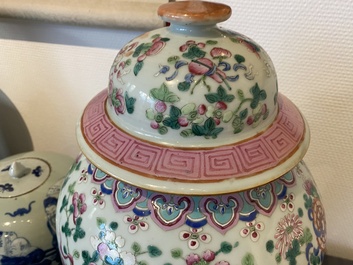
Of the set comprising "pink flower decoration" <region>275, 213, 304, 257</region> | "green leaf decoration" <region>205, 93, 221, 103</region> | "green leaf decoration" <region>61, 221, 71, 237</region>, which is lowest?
"green leaf decoration" <region>61, 221, 71, 237</region>

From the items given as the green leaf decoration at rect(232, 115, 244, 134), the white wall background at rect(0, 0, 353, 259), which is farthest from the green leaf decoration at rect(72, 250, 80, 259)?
the white wall background at rect(0, 0, 353, 259)

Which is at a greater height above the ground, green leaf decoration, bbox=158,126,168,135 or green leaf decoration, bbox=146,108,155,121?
green leaf decoration, bbox=146,108,155,121

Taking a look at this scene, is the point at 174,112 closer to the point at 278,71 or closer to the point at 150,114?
the point at 150,114

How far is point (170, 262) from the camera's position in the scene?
40 centimetres

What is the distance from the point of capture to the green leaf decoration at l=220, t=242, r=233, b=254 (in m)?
0.40

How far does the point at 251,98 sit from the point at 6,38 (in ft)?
2.01

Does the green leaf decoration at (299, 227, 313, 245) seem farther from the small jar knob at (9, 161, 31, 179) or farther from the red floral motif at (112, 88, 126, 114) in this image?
the small jar knob at (9, 161, 31, 179)

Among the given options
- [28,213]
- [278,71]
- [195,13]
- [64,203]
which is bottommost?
[28,213]

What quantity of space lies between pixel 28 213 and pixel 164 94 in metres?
0.31

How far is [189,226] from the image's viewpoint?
15.8 inches

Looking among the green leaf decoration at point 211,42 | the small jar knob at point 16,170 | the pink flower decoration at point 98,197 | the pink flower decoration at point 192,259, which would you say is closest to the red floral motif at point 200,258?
the pink flower decoration at point 192,259

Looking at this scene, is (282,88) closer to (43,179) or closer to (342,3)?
(342,3)

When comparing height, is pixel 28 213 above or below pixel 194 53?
below

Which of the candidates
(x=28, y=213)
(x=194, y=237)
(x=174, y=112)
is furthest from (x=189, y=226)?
(x=28, y=213)
